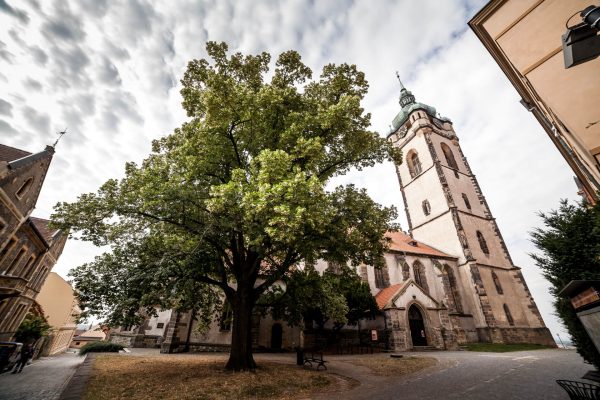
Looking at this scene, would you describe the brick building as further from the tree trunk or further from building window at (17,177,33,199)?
the tree trunk

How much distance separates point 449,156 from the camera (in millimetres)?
38031

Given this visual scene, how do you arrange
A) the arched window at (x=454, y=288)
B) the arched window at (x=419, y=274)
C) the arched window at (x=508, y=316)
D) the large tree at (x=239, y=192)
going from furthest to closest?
the arched window at (x=419, y=274) → the arched window at (x=454, y=288) → the arched window at (x=508, y=316) → the large tree at (x=239, y=192)

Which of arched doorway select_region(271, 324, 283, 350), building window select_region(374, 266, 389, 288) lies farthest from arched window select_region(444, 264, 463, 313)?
arched doorway select_region(271, 324, 283, 350)

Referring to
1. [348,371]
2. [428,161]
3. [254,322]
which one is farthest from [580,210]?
[428,161]

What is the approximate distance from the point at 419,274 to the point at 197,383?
25.9 metres

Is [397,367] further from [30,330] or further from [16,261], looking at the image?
[30,330]

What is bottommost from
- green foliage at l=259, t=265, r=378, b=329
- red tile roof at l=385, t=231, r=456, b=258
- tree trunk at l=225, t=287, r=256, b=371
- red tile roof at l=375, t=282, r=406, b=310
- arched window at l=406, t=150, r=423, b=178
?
tree trunk at l=225, t=287, r=256, b=371

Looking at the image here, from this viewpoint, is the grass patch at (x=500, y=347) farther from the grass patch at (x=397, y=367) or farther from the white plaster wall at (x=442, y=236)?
the grass patch at (x=397, y=367)

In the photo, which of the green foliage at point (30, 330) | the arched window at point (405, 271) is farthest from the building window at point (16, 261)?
the arched window at point (405, 271)

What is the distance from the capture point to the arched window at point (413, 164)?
37.9 metres

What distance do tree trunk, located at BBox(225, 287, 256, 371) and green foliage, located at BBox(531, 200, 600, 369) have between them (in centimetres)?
1133

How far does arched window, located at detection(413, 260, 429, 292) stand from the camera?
2791 cm

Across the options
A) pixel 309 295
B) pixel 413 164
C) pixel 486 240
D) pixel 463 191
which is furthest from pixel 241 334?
pixel 413 164

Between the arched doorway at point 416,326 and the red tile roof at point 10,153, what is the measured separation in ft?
108
